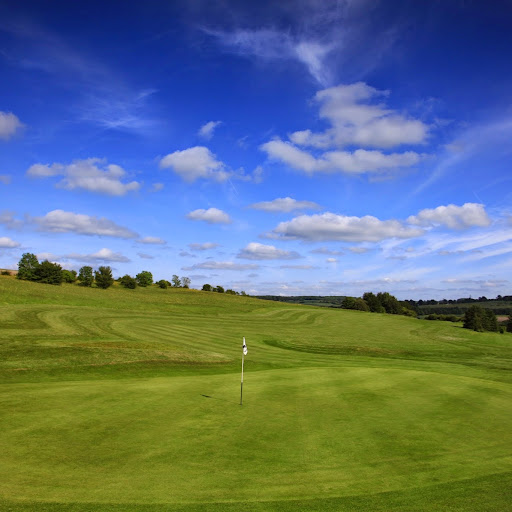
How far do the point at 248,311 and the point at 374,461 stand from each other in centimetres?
8607

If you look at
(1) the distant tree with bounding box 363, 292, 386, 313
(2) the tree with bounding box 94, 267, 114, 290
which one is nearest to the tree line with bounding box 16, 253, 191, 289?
(2) the tree with bounding box 94, 267, 114, 290

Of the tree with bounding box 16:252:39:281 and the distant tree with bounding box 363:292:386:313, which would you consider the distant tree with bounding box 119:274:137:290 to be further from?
the distant tree with bounding box 363:292:386:313

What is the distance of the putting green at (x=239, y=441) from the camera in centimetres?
934

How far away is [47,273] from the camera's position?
307 ft

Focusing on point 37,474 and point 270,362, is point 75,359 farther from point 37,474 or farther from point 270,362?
point 37,474

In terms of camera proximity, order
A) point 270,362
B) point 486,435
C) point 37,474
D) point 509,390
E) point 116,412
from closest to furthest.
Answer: point 37,474
point 486,435
point 116,412
point 509,390
point 270,362

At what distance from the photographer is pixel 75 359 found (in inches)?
1051

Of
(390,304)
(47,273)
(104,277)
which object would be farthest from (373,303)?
(47,273)

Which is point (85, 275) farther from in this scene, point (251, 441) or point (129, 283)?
point (251, 441)

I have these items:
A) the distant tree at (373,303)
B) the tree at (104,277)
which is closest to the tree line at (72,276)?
the tree at (104,277)

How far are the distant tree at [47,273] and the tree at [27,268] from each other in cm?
107

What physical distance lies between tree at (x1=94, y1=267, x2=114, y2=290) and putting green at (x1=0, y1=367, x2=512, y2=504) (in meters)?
92.3

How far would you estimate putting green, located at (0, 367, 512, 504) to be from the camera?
9.34 meters

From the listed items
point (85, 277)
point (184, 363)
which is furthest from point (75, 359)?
point (85, 277)
